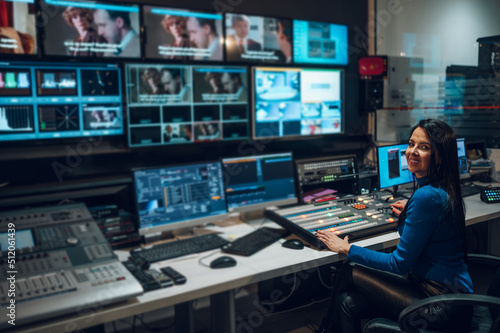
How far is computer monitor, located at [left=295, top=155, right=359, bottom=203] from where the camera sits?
9.16 feet

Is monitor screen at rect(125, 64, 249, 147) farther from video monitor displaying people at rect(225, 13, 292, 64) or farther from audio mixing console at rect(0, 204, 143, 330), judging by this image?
audio mixing console at rect(0, 204, 143, 330)

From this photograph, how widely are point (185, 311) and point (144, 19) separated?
1969mm

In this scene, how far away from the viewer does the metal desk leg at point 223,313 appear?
195 centimetres

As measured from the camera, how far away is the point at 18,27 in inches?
104

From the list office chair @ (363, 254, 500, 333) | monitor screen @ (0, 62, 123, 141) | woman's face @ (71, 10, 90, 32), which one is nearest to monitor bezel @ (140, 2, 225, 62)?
monitor screen @ (0, 62, 123, 141)

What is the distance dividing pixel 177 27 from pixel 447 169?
214cm

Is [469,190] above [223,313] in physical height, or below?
above

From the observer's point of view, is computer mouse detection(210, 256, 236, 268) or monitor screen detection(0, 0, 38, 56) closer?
computer mouse detection(210, 256, 236, 268)

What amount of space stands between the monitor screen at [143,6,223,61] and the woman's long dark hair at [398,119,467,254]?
1.93 metres

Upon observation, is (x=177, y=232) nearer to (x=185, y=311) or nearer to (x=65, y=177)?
(x=185, y=311)

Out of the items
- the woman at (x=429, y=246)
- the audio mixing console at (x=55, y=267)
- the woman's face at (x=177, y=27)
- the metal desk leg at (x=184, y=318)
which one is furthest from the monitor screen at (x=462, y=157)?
the audio mixing console at (x=55, y=267)

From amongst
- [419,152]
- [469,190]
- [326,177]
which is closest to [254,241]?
[326,177]

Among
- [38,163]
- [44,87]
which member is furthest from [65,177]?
[44,87]

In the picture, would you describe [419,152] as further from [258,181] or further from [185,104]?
[185,104]
